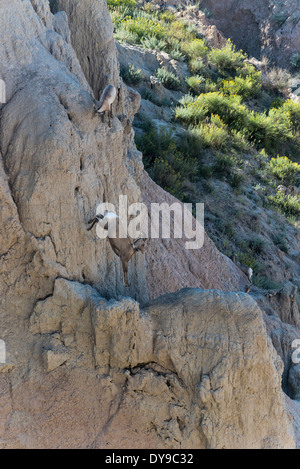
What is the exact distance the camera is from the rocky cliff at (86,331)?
15.7 feet

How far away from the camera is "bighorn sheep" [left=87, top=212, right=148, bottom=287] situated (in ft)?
17.7

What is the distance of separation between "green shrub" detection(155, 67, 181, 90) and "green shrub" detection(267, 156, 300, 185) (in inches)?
155

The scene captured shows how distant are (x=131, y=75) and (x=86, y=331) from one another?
12.2 m

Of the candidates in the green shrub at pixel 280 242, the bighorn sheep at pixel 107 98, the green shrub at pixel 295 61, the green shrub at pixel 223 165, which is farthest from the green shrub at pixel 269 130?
the bighorn sheep at pixel 107 98

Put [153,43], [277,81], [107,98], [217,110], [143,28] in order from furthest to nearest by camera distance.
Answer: [277,81]
[143,28]
[153,43]
[217,110]
[107,98]

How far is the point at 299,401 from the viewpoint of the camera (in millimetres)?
7391

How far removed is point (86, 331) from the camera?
5.10 m

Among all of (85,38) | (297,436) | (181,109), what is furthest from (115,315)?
(181,109)

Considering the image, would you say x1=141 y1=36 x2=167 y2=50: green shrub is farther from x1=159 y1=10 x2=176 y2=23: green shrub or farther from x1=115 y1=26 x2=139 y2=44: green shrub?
x1=159 y1=10 x2=176 y2=23: green shrub

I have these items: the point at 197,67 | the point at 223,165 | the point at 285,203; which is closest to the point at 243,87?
the point at 197,67

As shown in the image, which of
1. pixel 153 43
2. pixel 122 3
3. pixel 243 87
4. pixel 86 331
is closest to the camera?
pixel 86 331

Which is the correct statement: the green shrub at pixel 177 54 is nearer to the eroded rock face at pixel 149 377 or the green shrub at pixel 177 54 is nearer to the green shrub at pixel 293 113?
the green shrub at pixel 293 113

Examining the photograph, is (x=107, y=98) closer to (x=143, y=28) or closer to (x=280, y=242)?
(x=280, y=242)

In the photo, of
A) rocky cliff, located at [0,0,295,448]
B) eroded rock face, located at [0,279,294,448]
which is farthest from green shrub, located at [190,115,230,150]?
eroded rock face, located at [0,279,294,448]
